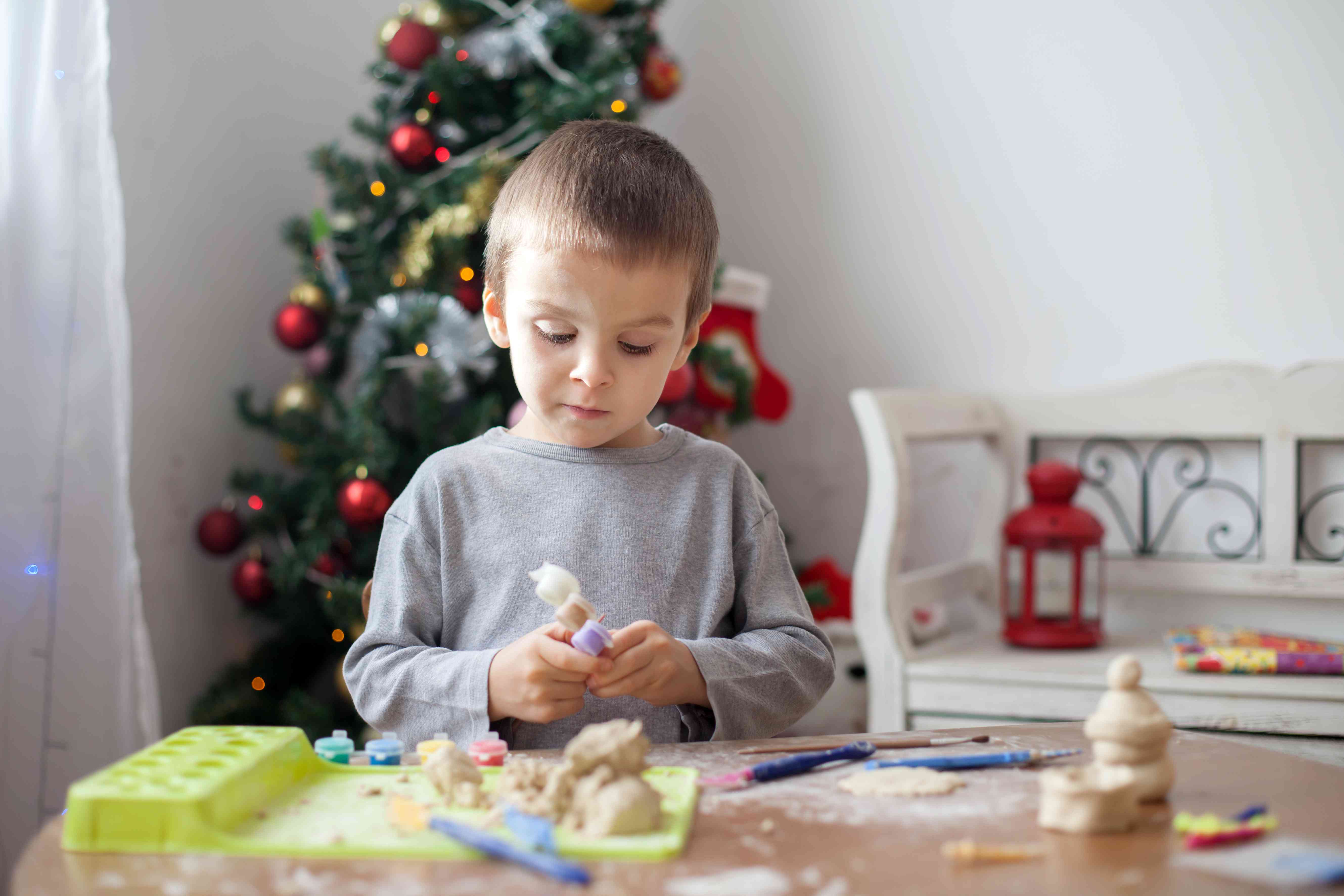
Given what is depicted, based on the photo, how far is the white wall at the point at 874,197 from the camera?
2049 millimetres

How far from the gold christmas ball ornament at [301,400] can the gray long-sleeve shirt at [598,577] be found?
1010 mm

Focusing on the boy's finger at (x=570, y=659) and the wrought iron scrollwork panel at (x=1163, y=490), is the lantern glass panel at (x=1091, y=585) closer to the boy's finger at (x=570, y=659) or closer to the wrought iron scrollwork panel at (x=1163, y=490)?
the wrought iron scrollwork panel at (x=1163, y=490)

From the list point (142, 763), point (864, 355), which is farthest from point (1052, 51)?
point (142, 763)

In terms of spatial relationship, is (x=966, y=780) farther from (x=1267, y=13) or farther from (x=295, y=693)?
(x=1267, y=13)

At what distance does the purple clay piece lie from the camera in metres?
0.72

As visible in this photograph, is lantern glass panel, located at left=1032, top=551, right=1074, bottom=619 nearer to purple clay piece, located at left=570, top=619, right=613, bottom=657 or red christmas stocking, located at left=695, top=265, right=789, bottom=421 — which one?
red christmas stocking, located at left=695, top=265, right=789, bottom=421

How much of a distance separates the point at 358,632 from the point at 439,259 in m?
0.61

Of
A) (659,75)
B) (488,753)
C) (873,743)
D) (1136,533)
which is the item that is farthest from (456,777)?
(1136,533)

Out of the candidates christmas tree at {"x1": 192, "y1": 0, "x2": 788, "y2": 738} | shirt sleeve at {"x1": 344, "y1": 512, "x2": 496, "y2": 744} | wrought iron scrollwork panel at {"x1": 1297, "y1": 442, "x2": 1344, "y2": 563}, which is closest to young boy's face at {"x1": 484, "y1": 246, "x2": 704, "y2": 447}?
shirt sleeve at {"x1": 344, "y1": 512, "x2": 496, "y2": 744}

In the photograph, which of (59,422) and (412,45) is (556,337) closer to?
(59,422)

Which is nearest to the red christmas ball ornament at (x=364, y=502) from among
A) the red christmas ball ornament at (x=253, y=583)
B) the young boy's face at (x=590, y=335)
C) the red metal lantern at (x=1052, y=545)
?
the red christmas ball ornament at (x=253, y=583)

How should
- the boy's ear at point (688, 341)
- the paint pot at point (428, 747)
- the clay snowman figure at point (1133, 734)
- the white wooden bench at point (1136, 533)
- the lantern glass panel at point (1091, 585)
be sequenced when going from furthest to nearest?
the lantern glass panel at point (1091, 585) < the white wooden bench at point (1136, 533) < the boy's ear at point (688, 341) < the paint pot at point (428, 747) < the clay snowman figure at point (1133, 734)

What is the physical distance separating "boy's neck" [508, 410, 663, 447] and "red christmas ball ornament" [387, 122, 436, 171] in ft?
3.27

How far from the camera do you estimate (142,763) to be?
622mm
